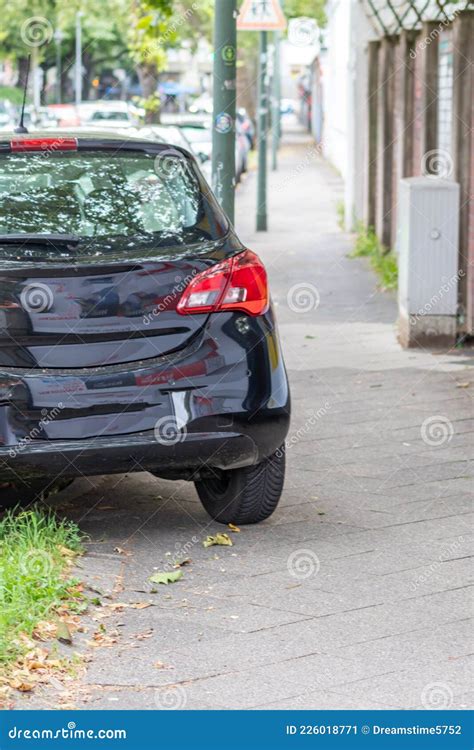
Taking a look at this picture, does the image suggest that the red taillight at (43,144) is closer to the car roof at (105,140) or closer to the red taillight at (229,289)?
the car roof at (105,140)

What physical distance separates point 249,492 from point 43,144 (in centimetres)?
166

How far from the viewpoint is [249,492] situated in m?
6.00

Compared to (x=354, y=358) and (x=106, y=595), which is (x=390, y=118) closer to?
(x=354, y=358)

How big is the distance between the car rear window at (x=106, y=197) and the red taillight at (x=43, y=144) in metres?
0.03

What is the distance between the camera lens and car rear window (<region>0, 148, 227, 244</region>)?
5.71 metres

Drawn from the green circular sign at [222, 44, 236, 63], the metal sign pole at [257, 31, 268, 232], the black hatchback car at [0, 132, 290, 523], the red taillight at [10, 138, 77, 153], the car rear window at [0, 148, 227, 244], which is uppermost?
the green circular sign at [222, 44, 236, 63]

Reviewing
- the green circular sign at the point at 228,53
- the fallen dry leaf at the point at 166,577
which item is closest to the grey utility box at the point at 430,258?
the green circular sign at the point at 228,53

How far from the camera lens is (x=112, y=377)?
5441 millimetres

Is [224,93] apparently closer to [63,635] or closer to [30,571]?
[30,571]

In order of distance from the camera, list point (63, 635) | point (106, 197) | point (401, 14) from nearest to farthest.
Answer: point (63, 635) < point (106, 197) < point (401, 14)

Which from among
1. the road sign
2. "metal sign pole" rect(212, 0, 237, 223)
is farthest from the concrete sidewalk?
the road sign

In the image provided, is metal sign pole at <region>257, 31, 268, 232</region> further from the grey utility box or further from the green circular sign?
the green circular sign

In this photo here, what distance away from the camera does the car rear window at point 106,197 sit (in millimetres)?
5715

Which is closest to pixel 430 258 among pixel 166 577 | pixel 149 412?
pixel 149 412
